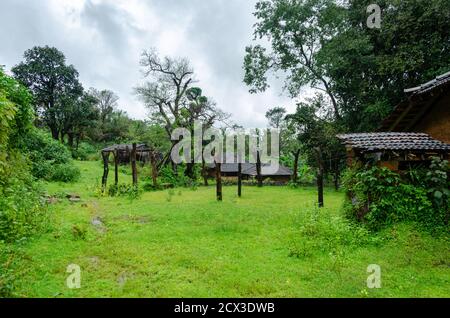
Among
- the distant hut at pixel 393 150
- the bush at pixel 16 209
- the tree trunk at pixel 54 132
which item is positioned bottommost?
the bush at pixel 16 209

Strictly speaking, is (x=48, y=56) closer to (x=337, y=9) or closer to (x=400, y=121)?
(x=337, y=9)

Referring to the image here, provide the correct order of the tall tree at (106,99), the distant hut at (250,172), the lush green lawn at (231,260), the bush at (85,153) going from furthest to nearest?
the tall tree at (106,99), the bush at (85,153), the distant hut at (250,172), the lush green lawn at (231,260)

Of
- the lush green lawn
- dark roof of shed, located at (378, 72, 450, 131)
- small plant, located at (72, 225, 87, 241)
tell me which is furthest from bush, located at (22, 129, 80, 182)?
dark roof of shed, located at (378, 72, 450, 131)

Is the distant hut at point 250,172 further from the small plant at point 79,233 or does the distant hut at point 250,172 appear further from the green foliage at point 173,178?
the small plant at point 79,233

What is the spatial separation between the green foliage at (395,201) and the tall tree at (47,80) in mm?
39170

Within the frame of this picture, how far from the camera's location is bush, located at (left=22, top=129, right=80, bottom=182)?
1980cm

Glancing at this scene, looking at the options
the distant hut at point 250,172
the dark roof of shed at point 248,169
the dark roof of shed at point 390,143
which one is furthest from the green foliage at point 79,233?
the dark roof of shed at point 248,169

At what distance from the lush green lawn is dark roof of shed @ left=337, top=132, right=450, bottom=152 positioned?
232cm

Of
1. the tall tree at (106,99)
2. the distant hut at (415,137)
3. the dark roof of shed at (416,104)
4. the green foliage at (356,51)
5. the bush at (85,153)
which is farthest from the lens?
the tall tree at (106,99)

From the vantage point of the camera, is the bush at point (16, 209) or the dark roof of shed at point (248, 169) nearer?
the bush at point (16, 209)

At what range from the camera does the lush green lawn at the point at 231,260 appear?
206 inches

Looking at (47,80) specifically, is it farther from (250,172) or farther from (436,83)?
(436,83)

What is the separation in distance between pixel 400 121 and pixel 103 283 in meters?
12.1

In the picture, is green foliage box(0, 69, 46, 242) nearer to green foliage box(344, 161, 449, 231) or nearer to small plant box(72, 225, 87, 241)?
small plant box(72, 225, 87, 241)
